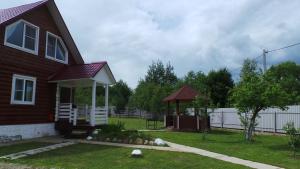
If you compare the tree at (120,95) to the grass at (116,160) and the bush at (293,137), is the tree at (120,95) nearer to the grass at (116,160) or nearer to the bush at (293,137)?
the bush at (293,137)

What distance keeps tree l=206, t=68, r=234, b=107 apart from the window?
32.5 metres

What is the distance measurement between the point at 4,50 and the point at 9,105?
250 centimetres

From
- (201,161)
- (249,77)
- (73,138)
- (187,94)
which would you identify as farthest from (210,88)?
(201,161)

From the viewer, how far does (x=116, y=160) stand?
11445mm

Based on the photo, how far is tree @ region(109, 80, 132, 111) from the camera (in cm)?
7329

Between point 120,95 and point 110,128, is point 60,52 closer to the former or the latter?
point 110,128

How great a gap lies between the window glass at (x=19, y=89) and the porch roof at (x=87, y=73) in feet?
7.63

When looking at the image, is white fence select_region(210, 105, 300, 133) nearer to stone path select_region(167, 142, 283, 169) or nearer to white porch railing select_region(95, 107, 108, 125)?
white porch railing select_region(95, 107, 108, 125)

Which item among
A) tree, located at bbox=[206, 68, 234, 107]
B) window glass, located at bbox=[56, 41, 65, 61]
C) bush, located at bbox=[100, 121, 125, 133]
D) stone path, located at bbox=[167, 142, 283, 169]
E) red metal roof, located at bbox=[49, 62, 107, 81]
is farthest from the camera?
tree, located at bbox=[206, 68, 234, 107]

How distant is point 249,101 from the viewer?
18344 mm

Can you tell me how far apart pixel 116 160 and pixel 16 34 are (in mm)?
9482

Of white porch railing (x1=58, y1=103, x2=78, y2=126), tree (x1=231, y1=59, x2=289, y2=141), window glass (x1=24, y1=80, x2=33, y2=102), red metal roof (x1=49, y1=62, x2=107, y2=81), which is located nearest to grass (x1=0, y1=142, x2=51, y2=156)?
window glass (x1=24, y1=80, x2=33, y2=102)

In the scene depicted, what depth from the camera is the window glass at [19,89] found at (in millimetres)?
17188

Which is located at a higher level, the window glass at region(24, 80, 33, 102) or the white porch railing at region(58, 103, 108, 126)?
the window glass at region(24, 80, 33, 102)
